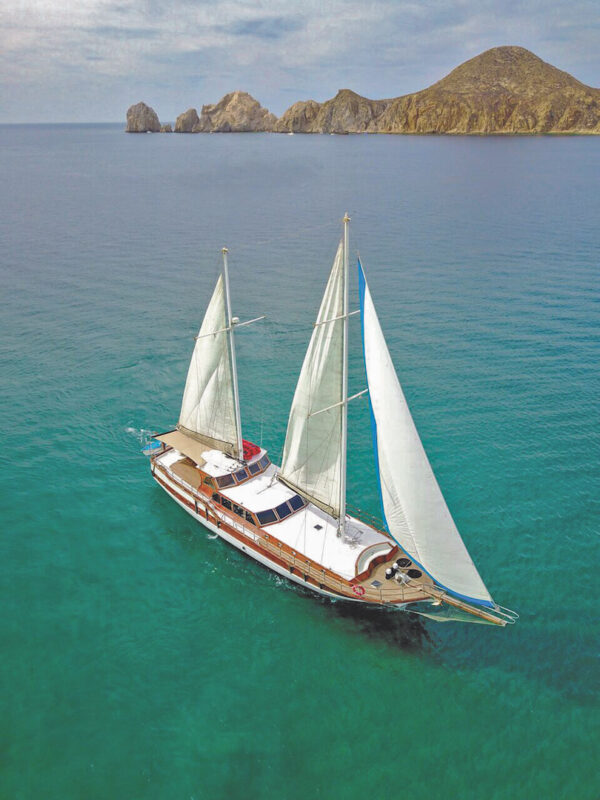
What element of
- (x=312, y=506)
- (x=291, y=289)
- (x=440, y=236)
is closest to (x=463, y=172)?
(x=440, y=236)

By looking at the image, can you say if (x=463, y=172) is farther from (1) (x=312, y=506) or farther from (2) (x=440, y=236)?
(1) (x=312, y=506)

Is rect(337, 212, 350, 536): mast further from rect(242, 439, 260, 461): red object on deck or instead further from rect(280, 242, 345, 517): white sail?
rect(242, 439, 260, 461): red object on deck

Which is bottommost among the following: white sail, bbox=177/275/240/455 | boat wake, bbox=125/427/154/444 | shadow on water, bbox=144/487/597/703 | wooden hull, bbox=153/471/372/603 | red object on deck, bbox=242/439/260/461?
shadow on water, bbox=144/487/597/703

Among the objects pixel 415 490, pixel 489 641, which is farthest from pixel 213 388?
pixel 489 641

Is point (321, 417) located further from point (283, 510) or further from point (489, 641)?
point (489, 641)

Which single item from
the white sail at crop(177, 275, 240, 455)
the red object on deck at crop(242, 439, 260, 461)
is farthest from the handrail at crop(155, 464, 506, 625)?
the white sail at crop(177, 275, 240, 455)

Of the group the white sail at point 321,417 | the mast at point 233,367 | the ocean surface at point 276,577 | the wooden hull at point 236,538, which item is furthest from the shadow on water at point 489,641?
the mast at point 233,367

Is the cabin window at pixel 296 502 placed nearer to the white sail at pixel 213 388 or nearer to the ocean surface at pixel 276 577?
the ocean surface at pixel 276 577
